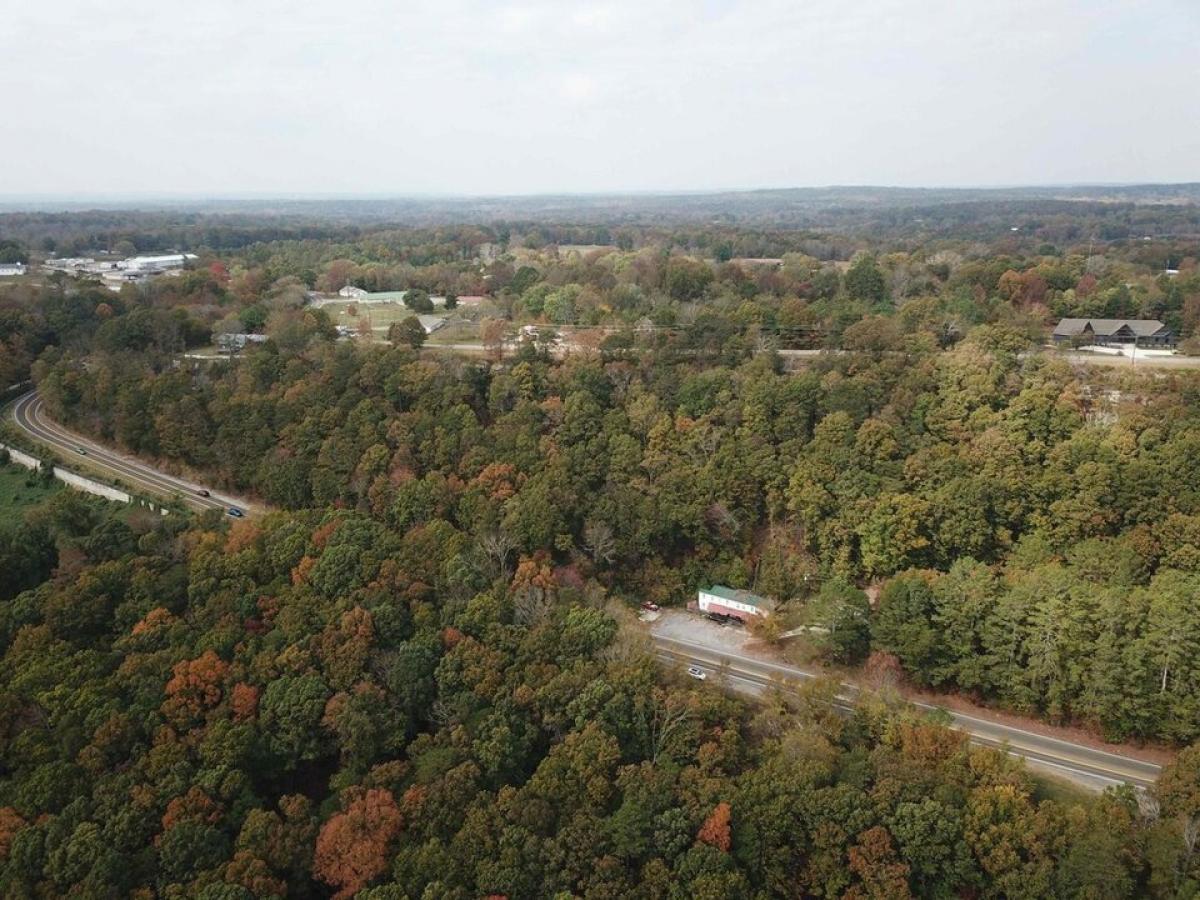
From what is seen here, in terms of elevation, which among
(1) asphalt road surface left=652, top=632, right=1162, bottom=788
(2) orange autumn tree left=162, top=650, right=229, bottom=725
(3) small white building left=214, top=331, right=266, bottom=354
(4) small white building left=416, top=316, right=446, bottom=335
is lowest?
(1) asphalt road surface left=652, top=632, right=1162, bottom=788

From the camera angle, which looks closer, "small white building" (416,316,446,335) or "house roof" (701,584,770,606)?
"house roof" (701,584,770,606)

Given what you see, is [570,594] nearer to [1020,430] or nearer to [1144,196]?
[1020,430]

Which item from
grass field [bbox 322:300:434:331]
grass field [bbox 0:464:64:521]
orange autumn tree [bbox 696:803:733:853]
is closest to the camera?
orange autumn tree [bbox 696:803:733:853]

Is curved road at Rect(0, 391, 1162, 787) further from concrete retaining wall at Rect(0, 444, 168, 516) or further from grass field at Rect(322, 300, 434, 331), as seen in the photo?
grass field at Rect(322, 300, 434, 331)

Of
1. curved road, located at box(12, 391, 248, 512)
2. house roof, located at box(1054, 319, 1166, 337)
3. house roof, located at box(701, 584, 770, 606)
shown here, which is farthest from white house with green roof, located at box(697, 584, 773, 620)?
house roof, located at box(1054, 319, 1166, 337)

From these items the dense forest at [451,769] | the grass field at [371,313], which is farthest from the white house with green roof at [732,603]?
the grass field at [371,313]

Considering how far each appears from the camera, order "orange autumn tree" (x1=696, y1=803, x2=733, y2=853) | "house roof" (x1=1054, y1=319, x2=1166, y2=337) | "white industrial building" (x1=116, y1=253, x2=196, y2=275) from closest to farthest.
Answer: "orange autumn tree" (x1=696, y1=803, x2=733, y2=853) < "house roof" (x1=1054, y1=319, x2=1166, y2=337) < "white industrial building" (x1=116, y1=253, x2=196, y2=275)

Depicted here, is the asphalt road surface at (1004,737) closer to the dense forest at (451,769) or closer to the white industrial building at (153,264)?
the dense forest at (451,769)
